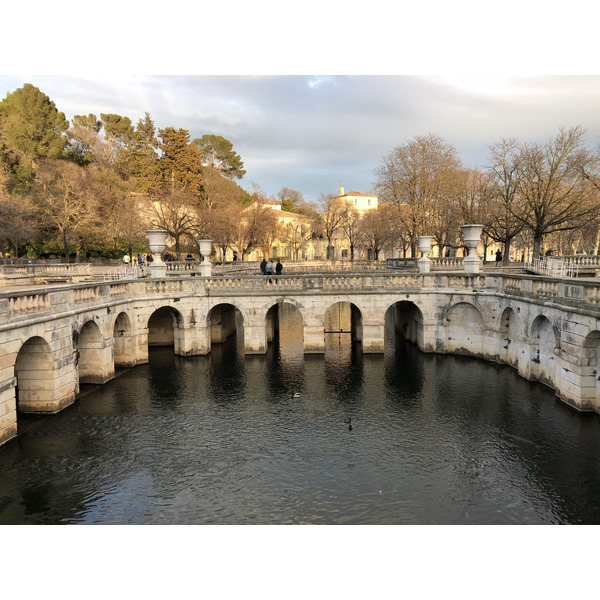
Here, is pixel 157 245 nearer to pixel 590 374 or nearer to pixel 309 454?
pixel 309 454

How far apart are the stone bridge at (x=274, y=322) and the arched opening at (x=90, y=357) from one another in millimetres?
50

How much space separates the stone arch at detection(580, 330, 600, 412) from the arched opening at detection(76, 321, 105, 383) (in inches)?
849

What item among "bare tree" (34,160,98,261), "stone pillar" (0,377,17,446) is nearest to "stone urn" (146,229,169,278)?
"stone pillar" (0,377,17,446)

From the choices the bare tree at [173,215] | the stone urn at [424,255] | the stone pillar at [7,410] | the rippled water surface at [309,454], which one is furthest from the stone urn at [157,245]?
the bare tree at [173,215]

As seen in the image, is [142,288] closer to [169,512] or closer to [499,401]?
[169,512]

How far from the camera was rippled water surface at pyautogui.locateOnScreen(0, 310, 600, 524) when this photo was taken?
1227 cm

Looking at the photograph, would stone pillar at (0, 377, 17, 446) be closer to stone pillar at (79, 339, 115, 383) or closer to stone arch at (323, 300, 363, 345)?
stone pillar at (79, 339, 115, 383)

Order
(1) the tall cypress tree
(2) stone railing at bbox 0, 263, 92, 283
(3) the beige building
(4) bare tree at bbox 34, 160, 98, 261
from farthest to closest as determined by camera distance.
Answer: (3) the beige building → (1) the tall cypress tree → (4) bare tree at bbox 34, 160, 98, 261 → (2) stone railing at bbox 0, 263, 92, 283

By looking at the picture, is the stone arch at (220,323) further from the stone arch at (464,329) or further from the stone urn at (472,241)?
the stone urn at (472,241)

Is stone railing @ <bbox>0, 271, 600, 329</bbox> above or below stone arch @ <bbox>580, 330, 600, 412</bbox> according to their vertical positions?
above

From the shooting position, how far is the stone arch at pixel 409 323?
→ 1152 inches

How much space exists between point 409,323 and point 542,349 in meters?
11.5

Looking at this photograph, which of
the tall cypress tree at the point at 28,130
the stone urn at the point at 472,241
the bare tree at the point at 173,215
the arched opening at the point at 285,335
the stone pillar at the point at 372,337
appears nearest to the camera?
the stone urn at the point at 472,241

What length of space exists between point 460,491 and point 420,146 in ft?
135
